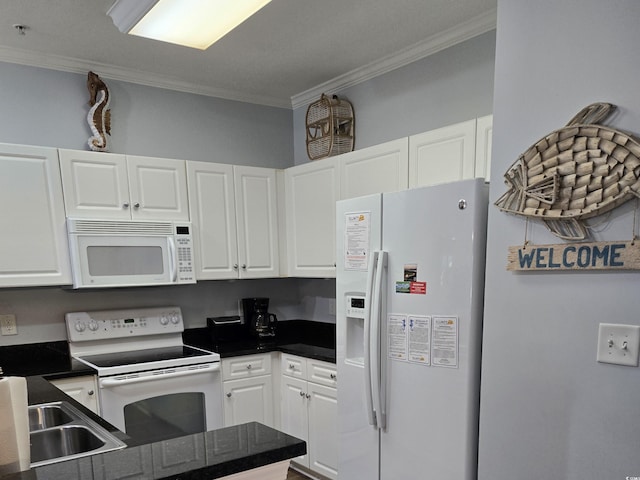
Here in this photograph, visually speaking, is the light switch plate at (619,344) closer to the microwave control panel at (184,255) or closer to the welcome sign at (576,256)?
the welcome sign at (576,256)

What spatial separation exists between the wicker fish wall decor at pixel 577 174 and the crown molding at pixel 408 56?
3.95 feet

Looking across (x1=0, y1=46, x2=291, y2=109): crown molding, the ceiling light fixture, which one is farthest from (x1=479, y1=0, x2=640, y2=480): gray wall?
(x1=0, y1=46, x2=291, y2=109): crown molding

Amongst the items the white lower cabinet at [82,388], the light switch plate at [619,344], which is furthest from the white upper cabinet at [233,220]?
the light switch plate at [619,344]

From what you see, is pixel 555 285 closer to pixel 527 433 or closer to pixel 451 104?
pixel 527 433

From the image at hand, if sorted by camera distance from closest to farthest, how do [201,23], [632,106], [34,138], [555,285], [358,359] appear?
[632,106], [555,285], [201,23], [358,359], [34,138]

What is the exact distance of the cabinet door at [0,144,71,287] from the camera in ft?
7.41

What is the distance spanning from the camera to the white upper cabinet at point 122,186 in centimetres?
244

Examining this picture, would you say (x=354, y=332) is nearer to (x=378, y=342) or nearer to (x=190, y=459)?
(x=378, y=342)

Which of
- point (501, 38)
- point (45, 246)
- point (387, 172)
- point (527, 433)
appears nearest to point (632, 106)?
point (501, 38)

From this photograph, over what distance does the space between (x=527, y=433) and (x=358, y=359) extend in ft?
2.73

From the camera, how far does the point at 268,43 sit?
244cm

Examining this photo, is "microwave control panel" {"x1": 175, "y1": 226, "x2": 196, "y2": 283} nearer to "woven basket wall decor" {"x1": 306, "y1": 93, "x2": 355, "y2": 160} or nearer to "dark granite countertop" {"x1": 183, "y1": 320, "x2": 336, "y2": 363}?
"dark granite countertop" {"x1": 183, "y1": 320, "x2": 336, "y2": 363}

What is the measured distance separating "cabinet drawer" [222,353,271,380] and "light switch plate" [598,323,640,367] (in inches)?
80.8

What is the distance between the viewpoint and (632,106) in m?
1.16
